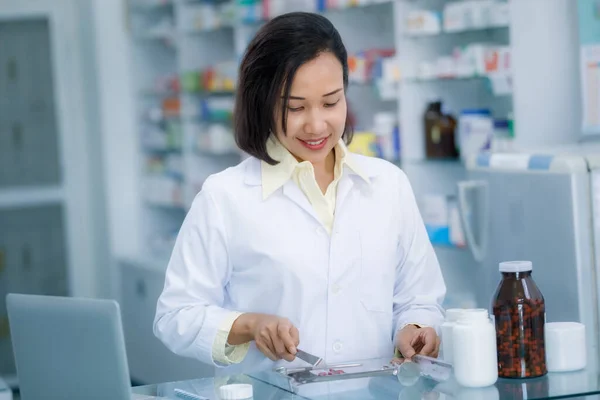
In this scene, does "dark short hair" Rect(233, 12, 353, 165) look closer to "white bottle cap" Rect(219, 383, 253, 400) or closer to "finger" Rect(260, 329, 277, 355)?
"finger" Rect(260, 329, 277, 355)

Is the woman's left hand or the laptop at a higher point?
the laptop

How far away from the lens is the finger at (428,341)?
2.01 meters

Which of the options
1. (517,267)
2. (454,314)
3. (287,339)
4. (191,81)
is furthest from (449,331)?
(191,81)

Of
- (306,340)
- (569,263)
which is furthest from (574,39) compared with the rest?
(306,340)

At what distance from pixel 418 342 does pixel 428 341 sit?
39 millimetres

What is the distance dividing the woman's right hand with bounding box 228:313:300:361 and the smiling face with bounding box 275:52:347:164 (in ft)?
1.23

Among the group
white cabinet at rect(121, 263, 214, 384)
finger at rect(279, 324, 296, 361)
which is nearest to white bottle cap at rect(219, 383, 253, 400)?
finger at rect(279, 324, 296, 361)

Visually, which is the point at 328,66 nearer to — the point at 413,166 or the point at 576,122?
the point at 576,122

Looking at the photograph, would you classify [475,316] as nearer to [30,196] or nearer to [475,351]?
[475,351]

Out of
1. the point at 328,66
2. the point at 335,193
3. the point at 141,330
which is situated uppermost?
the point at 328,66

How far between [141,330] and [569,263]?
3649mm

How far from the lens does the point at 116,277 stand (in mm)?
6395

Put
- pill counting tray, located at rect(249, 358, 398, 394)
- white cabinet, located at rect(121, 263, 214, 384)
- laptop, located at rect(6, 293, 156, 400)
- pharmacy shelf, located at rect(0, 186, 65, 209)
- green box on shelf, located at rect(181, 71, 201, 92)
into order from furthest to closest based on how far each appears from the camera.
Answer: pharmacy shelf, located at rect(0, 186, 65, 209) < green box on shelf, located at rect(181, 71, 201, 92) < white cabinet, located at rect(121, 263, 214, 384) < pill counting tray, located at rect(249, 358, 398, 394) < laptop, located at rect(6, 293, 156, 400)

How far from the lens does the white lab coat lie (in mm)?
2090
